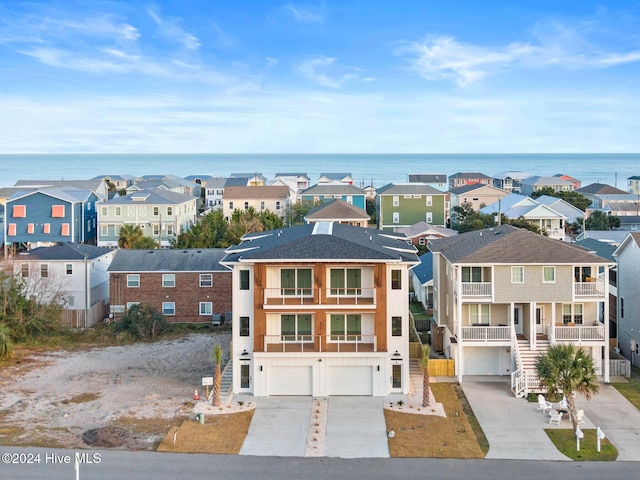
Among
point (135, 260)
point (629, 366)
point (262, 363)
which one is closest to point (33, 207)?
point (135, 260)

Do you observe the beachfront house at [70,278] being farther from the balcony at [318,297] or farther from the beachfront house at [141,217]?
the beachfront house at [141,217]

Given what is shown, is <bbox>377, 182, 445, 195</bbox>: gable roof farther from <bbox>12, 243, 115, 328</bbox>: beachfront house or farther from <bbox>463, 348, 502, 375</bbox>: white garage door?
<bbox>463, 348, 502, 375</bbox>: white garage door

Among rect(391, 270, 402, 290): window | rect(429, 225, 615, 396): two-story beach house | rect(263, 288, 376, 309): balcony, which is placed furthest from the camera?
rect(429, 225, 615, 396): two-story beach house

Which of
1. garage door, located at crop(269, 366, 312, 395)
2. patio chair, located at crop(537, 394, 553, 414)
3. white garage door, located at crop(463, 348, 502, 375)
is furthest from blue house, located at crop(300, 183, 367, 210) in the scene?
patio chair, located at crop(537, 394, 553, 414)

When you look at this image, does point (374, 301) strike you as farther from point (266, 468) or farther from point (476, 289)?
point (266, 468)

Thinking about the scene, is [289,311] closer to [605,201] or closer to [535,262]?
[535,262]
